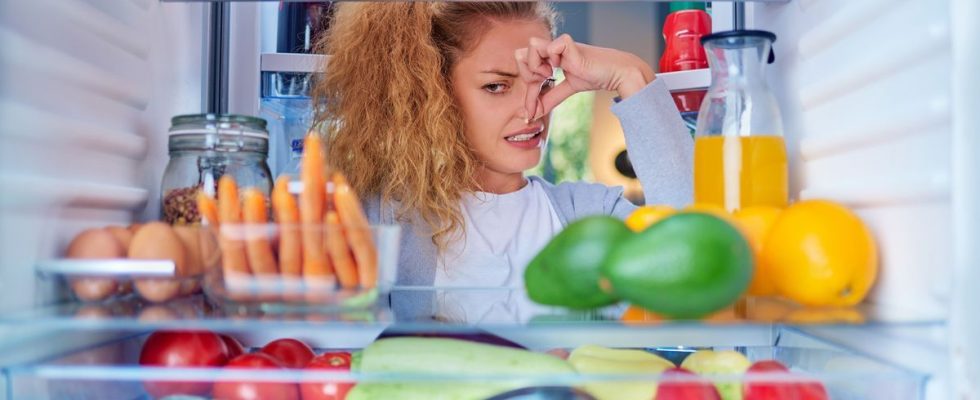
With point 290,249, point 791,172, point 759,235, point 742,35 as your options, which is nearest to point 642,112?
point 791,172

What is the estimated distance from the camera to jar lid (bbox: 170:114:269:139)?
104 centimetres

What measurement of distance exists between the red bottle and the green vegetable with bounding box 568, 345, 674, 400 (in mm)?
734

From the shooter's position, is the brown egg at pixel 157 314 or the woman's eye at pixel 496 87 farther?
the woman's eye at pixel 496 87

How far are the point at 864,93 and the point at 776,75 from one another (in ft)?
0.99

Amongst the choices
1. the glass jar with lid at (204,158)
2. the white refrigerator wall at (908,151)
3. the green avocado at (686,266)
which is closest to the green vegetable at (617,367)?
the green avocado at (686,266)

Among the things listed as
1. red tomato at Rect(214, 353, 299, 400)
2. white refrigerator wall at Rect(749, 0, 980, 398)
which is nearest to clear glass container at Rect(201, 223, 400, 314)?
red tomato at Rect(214, 353, 299, 400)

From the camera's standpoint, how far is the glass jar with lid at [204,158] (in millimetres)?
1037

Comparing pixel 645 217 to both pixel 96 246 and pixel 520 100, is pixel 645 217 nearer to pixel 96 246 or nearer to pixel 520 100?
pixel 96 246

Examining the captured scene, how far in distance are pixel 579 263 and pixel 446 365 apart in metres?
0.16

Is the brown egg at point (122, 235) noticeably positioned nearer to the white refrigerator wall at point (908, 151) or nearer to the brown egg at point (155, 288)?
the brown egg at point (155, 288)

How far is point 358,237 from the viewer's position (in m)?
0.82

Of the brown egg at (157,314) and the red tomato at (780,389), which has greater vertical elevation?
the brown egg at (157,314)

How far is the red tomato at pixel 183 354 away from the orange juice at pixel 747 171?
0.61 m

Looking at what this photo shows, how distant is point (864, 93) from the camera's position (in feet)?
3.01
